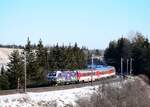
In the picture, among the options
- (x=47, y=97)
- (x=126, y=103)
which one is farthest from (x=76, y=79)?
(x=47, y=97)

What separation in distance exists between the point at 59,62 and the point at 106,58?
198 ft

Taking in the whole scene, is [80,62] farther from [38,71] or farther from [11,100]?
[11,100]

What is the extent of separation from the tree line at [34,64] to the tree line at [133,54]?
75.7ft

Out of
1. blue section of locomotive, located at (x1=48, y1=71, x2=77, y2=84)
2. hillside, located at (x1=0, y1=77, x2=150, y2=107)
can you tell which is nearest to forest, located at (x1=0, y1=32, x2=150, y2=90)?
blue section of locomotive, located at (x1=48, y1=71, x2=77, y2=84)

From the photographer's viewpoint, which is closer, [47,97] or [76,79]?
[47,97]

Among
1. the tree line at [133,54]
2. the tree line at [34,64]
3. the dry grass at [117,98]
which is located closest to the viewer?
the dry grass at [117,98]

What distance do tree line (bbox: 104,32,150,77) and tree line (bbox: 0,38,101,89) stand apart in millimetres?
23084

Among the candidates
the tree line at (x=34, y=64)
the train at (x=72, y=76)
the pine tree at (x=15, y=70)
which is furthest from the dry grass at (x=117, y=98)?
the pine tree at (x=15, y=70)

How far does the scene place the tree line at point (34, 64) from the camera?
58875 mm

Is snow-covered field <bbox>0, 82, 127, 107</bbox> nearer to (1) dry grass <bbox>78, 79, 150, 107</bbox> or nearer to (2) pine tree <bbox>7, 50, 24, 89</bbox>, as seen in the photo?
(1) dry grass <bbox>78, 79, 150, 107</bbox>

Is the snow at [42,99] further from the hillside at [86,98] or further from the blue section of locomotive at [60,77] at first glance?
the blue section of locomotive at [60,77]

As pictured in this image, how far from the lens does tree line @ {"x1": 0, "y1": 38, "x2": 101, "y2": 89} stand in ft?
193

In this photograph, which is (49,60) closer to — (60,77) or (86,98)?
(60,77)

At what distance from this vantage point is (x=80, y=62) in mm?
98875
